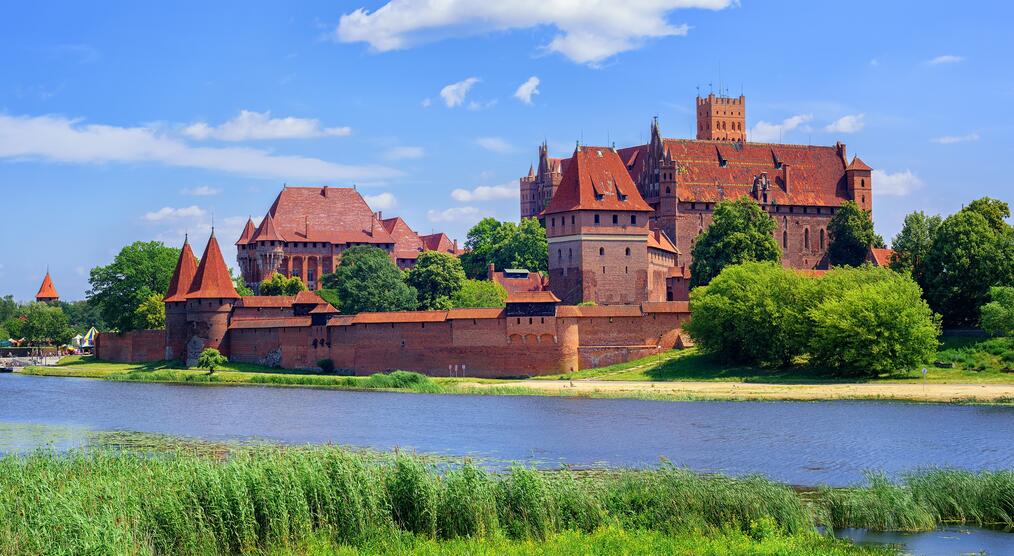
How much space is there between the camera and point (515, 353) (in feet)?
172

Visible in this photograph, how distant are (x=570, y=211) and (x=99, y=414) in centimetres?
2779

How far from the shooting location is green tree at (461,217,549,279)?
83938mm

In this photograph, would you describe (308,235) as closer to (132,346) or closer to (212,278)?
(132,346)

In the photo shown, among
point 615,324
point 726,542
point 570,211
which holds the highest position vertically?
point 570,211

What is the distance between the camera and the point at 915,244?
5738 centimetres

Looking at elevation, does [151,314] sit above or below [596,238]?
below

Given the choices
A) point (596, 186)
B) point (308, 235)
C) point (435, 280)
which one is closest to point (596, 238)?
point (596, 186)

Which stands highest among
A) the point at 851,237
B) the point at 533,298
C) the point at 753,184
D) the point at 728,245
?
the point at 753,184

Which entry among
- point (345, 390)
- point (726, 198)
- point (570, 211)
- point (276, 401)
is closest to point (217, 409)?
point (276, 401)

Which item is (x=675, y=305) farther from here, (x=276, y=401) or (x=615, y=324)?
(x=276, y=401)

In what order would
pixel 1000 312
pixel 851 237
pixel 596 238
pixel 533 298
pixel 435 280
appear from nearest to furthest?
pixel 1000 312
pixel 533 298
pixel 596 238
pixel 435 280
pixel 851 237

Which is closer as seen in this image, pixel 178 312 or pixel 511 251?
pixel 178 312

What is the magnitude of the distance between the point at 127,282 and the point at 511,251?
25444 mm

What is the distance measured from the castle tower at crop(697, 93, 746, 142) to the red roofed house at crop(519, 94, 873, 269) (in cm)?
3102
